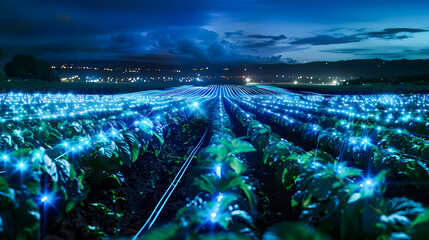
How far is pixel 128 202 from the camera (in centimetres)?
505

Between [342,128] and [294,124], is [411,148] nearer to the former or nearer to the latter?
[342,128]

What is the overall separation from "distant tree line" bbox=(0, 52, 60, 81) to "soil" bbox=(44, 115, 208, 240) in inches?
4561

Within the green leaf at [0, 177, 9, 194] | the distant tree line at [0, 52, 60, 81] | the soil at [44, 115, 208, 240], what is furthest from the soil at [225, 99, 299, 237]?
the distant tree line at [0, 52, 60, 81]

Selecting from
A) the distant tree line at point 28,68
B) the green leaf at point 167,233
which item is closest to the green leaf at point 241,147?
the green leaf at point 167,233

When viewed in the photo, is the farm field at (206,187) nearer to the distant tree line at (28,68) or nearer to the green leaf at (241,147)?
the green leaf at (241,147)

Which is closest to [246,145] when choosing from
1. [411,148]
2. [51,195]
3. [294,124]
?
[51,195]

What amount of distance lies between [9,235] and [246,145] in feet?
6.22

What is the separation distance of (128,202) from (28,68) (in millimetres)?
121884

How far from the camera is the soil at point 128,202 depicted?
351 centimetres

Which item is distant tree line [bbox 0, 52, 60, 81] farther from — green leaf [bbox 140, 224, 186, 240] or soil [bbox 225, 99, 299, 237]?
green leaf [bbox 140, 224, 186, 240]

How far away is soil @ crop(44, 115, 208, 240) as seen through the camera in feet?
11.5

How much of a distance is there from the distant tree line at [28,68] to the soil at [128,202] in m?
116

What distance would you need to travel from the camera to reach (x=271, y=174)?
6.59 metres

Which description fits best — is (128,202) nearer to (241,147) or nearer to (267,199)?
(267,199)
